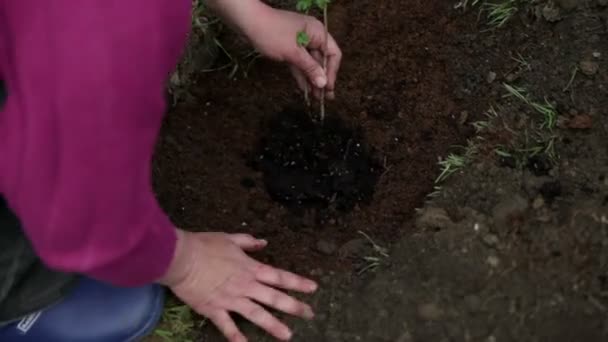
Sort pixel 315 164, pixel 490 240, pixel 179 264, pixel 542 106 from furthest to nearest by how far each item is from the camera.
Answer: pixel 315 164
pixel 542 106
pixel 490 240
pixel 179 264

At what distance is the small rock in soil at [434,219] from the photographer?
210 centimetres

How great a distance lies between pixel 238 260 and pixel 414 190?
1.80 feet

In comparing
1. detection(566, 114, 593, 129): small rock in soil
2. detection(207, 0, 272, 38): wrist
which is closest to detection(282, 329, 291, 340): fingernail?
detection(207, 0, 272, 38): wrist

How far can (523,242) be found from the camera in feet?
6.62

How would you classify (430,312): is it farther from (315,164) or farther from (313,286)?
(315,164)

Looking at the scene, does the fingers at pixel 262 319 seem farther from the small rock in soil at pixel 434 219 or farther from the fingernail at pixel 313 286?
the small rock in soil at pixel 434 219

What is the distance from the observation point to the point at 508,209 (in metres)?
2.05

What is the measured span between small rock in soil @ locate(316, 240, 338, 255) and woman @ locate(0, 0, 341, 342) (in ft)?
0.43

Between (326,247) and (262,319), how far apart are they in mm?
272

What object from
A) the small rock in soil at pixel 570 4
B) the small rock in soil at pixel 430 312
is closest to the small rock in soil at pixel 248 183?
the small rock in soil at pixel 430 312

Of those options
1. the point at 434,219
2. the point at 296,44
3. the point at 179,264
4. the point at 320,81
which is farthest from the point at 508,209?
the point at 179,264

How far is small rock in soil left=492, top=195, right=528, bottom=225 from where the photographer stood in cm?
204

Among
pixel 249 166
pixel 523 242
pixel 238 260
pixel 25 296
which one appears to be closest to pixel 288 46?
pixel 249 166

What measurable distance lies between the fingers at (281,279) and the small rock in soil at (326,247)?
0.41ft
